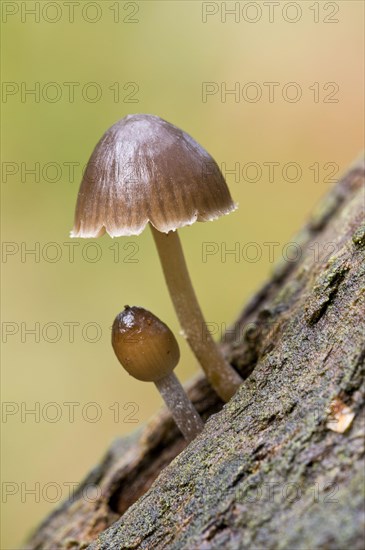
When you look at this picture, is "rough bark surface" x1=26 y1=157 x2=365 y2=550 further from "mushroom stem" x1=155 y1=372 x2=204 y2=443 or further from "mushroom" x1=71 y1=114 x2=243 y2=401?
"mushroom" x1=71 y1=114 x2=243 y2=401

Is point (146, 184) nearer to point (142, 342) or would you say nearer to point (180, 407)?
point (142, 342)

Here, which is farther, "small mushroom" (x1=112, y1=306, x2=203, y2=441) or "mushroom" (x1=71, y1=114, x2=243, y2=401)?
"small mushroom" (x1=112, y1=306, x2=203, y2=441)

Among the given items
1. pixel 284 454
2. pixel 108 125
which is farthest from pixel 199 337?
pixel 108 125

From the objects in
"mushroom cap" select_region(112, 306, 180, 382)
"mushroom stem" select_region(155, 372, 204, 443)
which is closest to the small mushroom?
"mushroom cap" select_region(112, 306, 180, 382)

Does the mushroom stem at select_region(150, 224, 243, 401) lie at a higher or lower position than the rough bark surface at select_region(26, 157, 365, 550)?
higher

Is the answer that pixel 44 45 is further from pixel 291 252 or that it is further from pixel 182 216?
pixel 182 216

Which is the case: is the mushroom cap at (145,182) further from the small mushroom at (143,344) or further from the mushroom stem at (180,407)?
the mushroom stem at (180,407)
